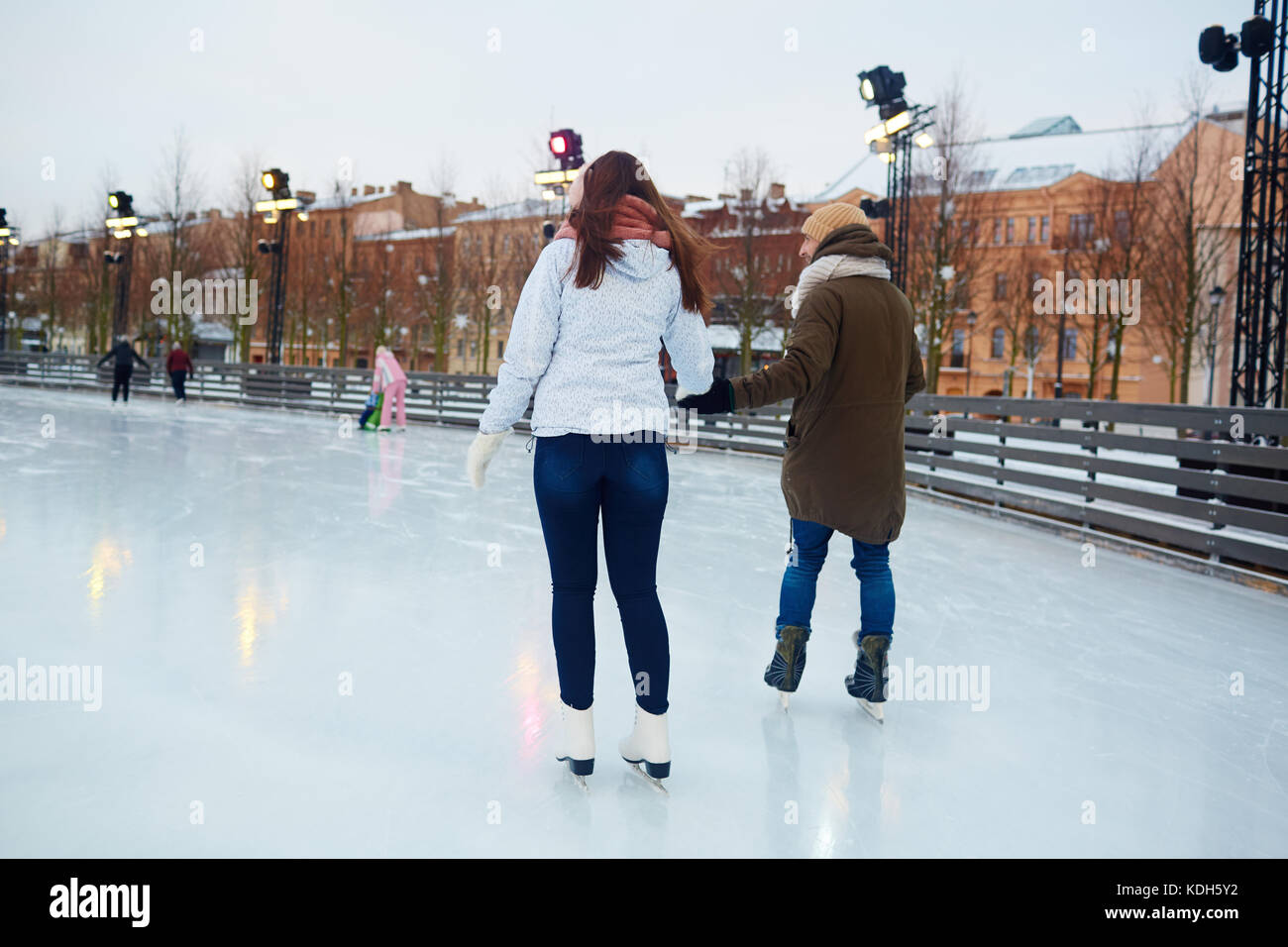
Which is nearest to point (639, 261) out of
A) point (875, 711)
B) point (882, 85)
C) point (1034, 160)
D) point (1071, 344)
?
point (875, 711)

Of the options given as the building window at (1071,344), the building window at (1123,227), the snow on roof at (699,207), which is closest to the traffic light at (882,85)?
the building window at (1123,227)

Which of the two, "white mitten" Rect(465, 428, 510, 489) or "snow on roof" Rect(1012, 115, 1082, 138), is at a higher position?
"snow on roof" Rect(1012, 115, 1082, 138)

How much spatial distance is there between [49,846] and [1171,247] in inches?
987

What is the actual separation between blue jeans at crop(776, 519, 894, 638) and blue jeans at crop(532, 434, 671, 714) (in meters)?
0.77

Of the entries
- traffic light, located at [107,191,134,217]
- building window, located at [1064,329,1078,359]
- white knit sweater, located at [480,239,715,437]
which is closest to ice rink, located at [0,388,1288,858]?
white knit sweater, located at [480,239,715,437]

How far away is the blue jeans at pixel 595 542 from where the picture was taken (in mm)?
2352

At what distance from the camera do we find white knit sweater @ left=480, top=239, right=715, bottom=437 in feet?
7.63

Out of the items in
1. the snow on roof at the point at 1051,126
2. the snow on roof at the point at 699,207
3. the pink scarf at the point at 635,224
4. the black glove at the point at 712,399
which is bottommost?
the black glove at the point at 712,399

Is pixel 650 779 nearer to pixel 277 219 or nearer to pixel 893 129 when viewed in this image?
pixel 893 129

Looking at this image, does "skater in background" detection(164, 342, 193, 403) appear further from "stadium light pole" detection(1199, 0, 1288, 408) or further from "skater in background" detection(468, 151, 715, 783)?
"skater in background" detection(468, 151, 715, 783)

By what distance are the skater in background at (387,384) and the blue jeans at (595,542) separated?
14.4 m

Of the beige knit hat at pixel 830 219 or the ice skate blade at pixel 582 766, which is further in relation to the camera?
the beige knit hat at pixel 830 219

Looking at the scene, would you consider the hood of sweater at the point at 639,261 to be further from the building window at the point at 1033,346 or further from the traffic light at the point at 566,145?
the building window at the point at 1033,346

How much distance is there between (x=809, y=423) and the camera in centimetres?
312
